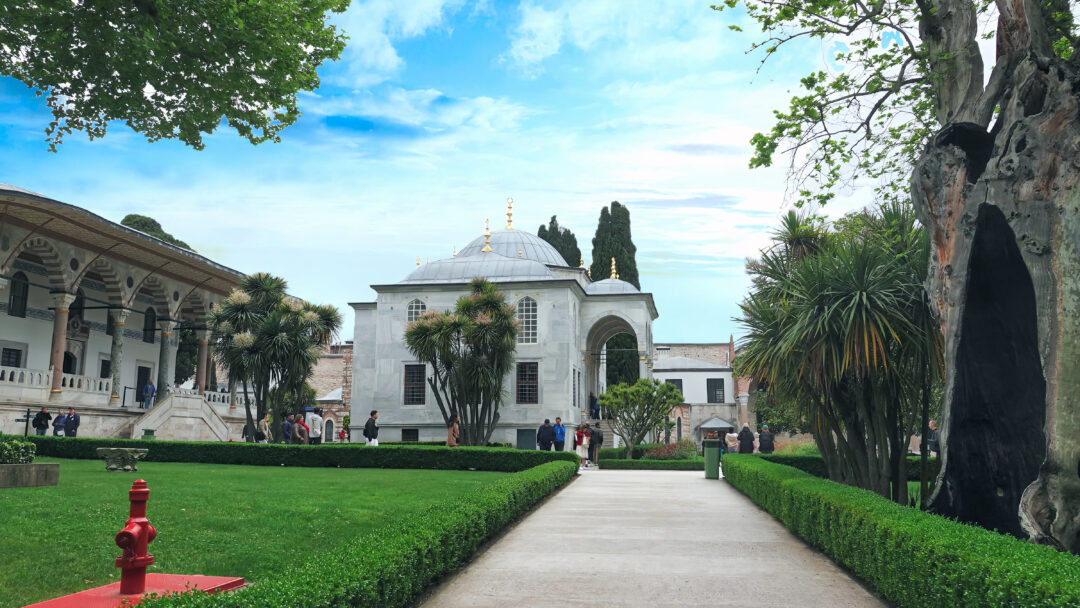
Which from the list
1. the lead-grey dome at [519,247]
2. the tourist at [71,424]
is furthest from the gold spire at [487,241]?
the tourist at [71,424]

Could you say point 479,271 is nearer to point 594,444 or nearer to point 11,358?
point 594,444

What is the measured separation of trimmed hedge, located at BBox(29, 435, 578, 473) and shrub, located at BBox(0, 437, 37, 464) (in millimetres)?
9514

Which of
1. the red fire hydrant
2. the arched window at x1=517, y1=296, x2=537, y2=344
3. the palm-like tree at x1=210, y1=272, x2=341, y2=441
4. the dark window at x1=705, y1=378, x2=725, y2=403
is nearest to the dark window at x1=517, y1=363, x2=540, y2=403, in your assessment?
the arched window at x1=517, y1=296, x2=537, y2=344

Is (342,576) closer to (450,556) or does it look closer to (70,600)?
(70,600)

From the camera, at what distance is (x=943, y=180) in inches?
322

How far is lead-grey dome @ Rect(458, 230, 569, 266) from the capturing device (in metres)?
44.7

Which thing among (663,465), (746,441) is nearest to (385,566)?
(746,441)

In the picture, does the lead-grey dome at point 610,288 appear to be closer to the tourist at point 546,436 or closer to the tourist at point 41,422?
the tourist at point 546,436

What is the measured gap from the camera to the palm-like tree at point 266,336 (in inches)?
1032

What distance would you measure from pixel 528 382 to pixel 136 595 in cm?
2962

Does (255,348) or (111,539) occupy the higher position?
(255,348)

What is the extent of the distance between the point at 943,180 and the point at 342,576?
7.10m

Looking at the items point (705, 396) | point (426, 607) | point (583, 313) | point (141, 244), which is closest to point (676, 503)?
point (426, 607)

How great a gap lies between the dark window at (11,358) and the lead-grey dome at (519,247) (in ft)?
72.7
